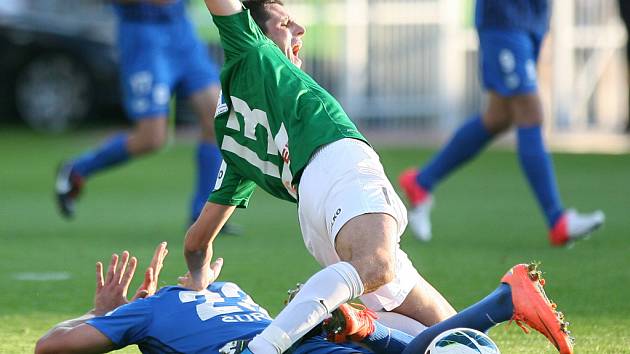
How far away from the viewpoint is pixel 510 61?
7.70 metres

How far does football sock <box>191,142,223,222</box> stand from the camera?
27.9 feet

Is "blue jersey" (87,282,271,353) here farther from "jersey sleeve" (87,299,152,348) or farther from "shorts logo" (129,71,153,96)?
"shorts logo" (129,71,153,96)

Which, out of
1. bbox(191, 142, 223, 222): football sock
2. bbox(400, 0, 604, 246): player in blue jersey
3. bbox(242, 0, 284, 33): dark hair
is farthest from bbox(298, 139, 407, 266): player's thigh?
bbox(191, 142, 223, 222): football sock

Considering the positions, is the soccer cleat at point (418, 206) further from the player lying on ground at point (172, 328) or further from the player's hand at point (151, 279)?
the player lying on ground at point (172, 328)

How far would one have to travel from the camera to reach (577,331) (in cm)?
520

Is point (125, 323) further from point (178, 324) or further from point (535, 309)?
point (535, 309)

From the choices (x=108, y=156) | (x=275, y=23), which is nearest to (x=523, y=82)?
(x=108, y=156)

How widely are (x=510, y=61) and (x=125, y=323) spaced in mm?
3946

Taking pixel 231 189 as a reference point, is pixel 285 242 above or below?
below

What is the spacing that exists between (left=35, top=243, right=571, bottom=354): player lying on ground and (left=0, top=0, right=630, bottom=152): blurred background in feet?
39.9

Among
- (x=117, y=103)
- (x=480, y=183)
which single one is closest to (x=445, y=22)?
(x=117, y=103)

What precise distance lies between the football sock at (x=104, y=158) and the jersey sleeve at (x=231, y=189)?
163 inches

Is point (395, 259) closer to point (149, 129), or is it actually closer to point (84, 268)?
point (84, 268)

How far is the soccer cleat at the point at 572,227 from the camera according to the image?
736 centimetres
